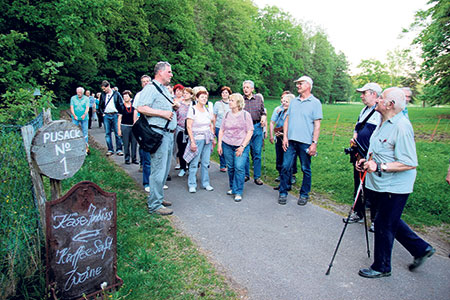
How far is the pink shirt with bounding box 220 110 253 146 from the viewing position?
575 cm

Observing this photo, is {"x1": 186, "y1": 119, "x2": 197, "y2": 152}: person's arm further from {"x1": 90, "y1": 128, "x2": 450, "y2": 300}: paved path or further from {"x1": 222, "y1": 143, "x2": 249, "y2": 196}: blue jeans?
{"x1": 90, "y1": 128, "x2": 450, "y2": 300}: paved path

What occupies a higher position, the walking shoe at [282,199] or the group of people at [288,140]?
the group of people at [288,140]

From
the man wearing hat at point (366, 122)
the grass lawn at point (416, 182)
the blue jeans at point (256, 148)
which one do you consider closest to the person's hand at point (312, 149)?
the man wearing hat at point (366, 122)

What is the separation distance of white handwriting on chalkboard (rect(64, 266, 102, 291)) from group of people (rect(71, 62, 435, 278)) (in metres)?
2.17

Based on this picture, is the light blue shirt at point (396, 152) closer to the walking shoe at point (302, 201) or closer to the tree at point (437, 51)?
the walking shoe at point (302, 201)

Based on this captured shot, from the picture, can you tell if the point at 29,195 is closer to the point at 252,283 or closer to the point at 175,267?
the point at 175,267

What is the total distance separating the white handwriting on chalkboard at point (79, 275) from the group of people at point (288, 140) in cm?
217

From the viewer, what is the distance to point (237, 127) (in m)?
5.75

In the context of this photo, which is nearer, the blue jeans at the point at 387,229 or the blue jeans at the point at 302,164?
the blue jeans at the point at 387,229

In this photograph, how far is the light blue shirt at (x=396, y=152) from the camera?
3.08 meters

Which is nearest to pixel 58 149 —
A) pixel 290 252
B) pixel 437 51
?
pixel 290 252

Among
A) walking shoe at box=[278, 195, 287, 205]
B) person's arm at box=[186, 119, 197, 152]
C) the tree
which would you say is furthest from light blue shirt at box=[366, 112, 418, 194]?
the tree

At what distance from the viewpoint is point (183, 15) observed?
28047 millimetres

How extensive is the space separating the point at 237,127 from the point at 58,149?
3.52 m
